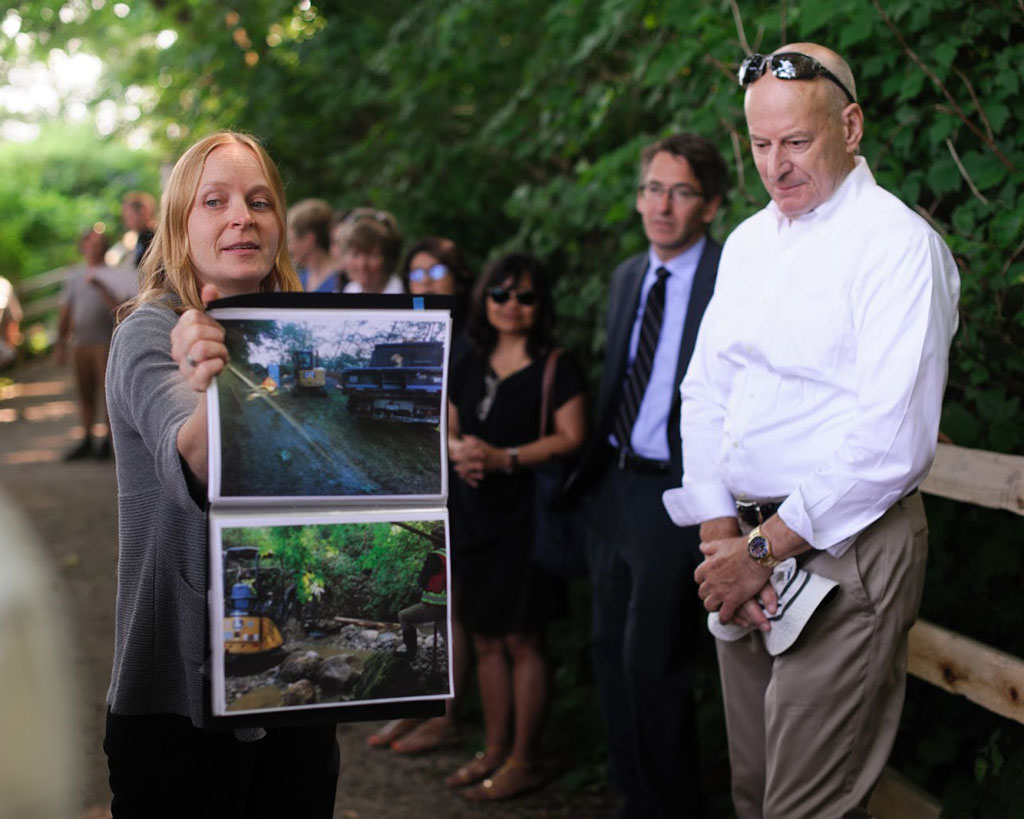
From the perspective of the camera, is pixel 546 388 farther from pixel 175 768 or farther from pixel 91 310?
pixel 91 310

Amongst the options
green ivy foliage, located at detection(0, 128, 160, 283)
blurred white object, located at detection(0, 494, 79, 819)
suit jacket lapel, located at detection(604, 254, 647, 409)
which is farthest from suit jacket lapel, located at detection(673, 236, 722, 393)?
green ivy foliage, located at detection(0, 128, 160, 283)

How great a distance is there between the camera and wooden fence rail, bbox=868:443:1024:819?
309 cm

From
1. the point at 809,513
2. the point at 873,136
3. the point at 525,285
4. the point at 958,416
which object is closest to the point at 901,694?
the point at 809,513

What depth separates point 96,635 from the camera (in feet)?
22.5

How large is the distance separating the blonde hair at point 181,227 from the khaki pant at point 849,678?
1527mm

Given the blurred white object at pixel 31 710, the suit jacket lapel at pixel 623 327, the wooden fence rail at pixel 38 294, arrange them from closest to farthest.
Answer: the blurred white object at pixel 31 710, the suit jacket lapel at pixel 623 327, the wooden fence rail at pixel 38 294

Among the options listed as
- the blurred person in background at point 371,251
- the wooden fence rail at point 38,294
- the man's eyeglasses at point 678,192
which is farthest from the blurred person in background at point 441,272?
the wooden fence rail at point 38,294

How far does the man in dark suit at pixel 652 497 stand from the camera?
4215mm

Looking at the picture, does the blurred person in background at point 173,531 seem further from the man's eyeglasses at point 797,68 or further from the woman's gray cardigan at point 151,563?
the man's eyeglasses at point 797,68

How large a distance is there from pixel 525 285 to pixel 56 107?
2761cm

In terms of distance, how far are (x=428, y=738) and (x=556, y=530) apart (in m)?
1.30

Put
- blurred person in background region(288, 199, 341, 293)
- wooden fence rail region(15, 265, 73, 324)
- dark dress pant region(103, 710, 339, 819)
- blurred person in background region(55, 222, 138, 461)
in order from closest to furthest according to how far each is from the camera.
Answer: dark dress pant region(103, 710, 339, 819), blurred person in background region(288, 199, 341, 293), blurred person in background region(55, 222, 138, 461), wooden fence rail region(15, 265, 73, 324)

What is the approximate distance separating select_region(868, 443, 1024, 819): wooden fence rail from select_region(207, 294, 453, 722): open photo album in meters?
1.68

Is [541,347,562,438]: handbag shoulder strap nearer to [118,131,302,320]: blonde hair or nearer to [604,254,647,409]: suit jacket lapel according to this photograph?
[604,254,647,409]: suit jacket lapel
